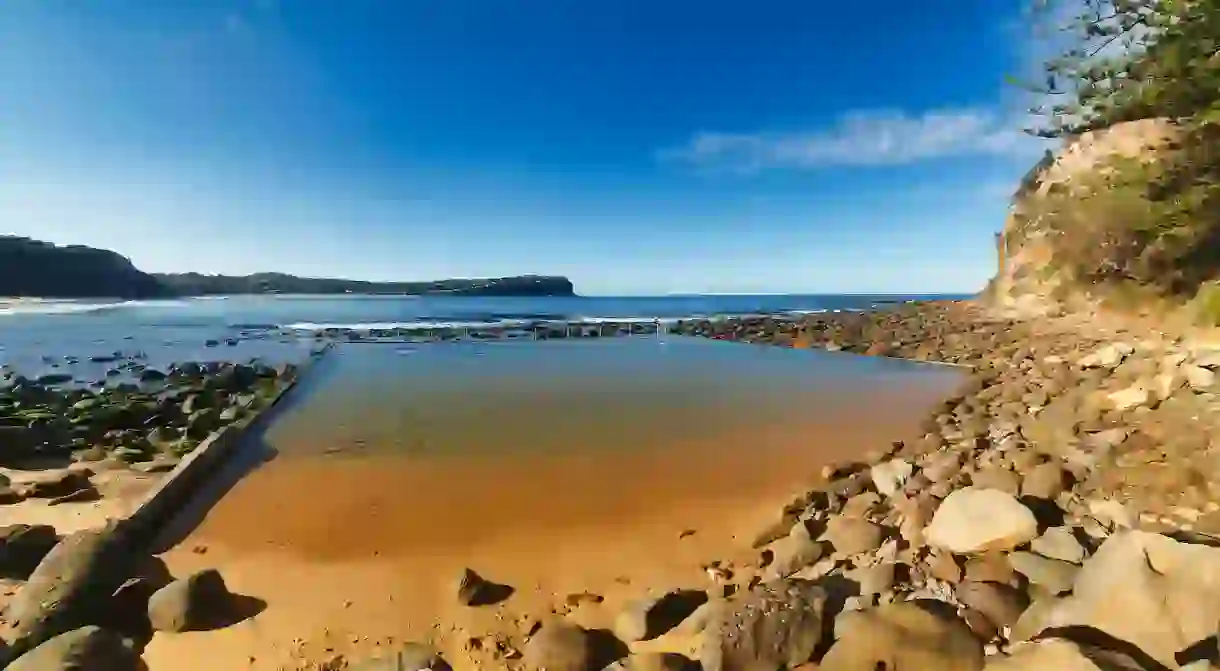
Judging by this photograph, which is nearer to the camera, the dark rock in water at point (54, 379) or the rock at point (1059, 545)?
the rock at point (1059, 545)

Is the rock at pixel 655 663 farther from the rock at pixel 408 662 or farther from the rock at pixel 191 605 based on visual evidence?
the rock at pixel 191 605

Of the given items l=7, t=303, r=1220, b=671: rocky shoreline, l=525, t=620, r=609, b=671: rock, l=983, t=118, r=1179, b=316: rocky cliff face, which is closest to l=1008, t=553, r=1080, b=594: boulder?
l=7, t=303, r=1220, b=671: rocky shoreline

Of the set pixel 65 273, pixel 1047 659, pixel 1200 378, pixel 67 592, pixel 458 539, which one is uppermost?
pixel 65 273

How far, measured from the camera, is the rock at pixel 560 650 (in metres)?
3.23

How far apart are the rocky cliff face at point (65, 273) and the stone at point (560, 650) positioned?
113 meters

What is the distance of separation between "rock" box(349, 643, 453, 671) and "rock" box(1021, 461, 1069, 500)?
4.14 meters

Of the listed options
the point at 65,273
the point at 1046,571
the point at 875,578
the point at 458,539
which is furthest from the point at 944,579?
the point at 65,273

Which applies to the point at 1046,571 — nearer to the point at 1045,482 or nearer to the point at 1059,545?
the point at 1059,545

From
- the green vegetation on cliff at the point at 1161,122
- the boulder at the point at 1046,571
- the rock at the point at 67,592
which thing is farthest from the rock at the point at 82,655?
the green vegetation on cliff at the point at 1161,122

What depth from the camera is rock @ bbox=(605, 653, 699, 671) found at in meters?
2.92

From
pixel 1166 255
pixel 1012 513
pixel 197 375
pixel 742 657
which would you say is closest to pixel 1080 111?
pixel 1166 255

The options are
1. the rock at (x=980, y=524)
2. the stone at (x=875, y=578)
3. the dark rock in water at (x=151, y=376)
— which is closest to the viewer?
the stone at (x=875, y=578)

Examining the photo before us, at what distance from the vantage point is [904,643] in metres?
2.60

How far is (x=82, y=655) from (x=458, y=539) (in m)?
2.62
